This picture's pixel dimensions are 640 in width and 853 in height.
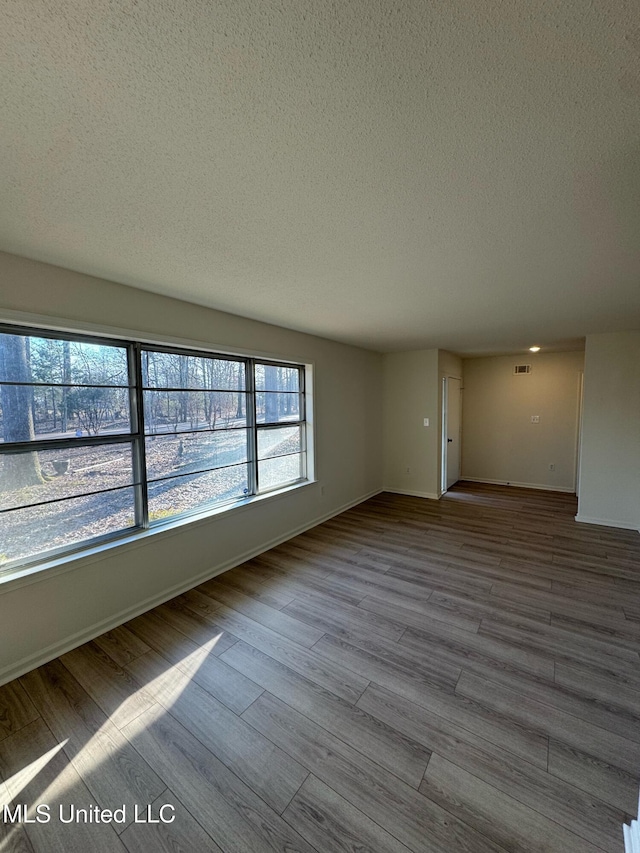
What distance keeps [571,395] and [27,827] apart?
7.15 meters

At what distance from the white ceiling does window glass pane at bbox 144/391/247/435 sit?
3.29 ft

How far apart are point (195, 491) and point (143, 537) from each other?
60 cm

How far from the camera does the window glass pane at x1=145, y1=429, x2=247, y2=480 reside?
2738 mm

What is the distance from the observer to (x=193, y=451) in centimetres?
301

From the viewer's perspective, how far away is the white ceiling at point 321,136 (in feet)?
2.52

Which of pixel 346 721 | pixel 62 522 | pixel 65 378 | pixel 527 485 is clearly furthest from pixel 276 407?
pixel 527 485

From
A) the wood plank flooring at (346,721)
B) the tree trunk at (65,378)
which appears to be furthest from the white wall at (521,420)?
the tree trunk at (65,378)

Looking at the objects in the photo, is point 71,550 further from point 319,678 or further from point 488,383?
point 488,383

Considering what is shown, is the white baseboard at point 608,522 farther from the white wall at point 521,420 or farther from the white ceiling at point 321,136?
the white ceiling at point 321,136

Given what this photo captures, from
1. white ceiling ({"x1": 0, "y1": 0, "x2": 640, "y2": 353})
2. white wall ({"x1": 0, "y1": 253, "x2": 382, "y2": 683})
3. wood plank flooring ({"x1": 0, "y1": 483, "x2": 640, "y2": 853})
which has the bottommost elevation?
wood plank flooring ({"x1": 0, "y1": 483, "x2": 640, "y2": 853})

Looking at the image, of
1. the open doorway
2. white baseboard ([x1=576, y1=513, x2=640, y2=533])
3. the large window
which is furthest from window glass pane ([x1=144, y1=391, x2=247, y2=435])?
white baseboard ([x1=576, y1=513, x2=640, y2=533])

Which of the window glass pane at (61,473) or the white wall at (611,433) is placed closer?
the window glass pane at (61,473)

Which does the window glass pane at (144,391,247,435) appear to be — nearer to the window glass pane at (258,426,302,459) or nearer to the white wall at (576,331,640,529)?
the window glass pane at (258,426,302,459)

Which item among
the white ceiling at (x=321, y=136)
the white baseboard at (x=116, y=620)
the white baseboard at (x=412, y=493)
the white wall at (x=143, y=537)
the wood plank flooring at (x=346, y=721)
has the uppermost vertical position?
A: the white ceiling at (x=321, y=136)
